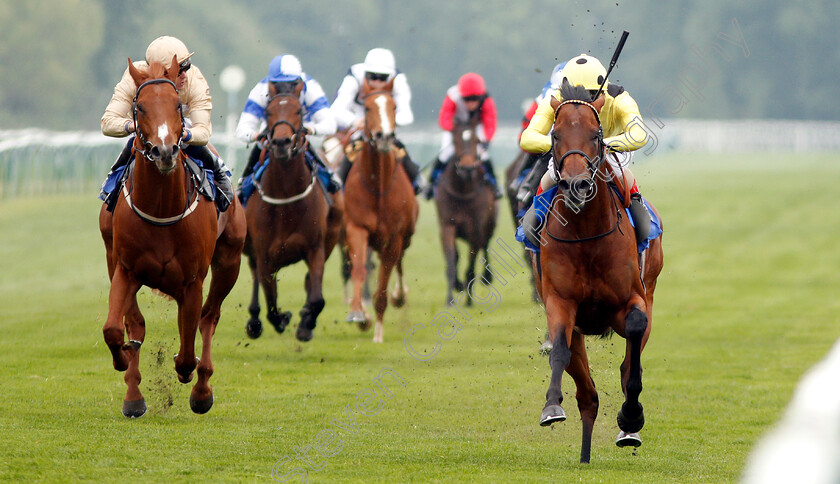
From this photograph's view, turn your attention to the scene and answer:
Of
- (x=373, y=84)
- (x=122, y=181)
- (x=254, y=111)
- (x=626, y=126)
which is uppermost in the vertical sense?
(x=373, y=84)

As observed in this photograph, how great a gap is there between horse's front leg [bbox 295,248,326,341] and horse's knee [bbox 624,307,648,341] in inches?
154

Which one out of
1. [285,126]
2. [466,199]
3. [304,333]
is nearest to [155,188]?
[285,126]

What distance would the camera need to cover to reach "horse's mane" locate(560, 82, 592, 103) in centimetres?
572

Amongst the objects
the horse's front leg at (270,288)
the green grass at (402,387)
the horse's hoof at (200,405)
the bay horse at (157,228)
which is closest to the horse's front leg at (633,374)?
the green grass at (402,387)

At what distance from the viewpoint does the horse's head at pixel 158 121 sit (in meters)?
5.72

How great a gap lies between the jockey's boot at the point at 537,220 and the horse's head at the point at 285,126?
9.82 feet

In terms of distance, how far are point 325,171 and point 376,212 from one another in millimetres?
1149

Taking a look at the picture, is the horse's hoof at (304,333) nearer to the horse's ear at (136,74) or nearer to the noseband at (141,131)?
the noseband at (141,131)

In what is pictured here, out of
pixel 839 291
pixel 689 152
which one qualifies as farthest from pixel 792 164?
pixel 839 291

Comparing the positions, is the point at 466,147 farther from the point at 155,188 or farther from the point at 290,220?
the point at 155,188

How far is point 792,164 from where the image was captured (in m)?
46.0

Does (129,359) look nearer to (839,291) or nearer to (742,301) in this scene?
(742,301)

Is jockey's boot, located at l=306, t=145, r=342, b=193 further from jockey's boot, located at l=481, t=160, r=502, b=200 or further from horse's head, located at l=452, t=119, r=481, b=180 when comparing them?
jockey's boot, located at l=481, t=160, r=502, b=200

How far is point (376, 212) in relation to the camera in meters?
11.0
